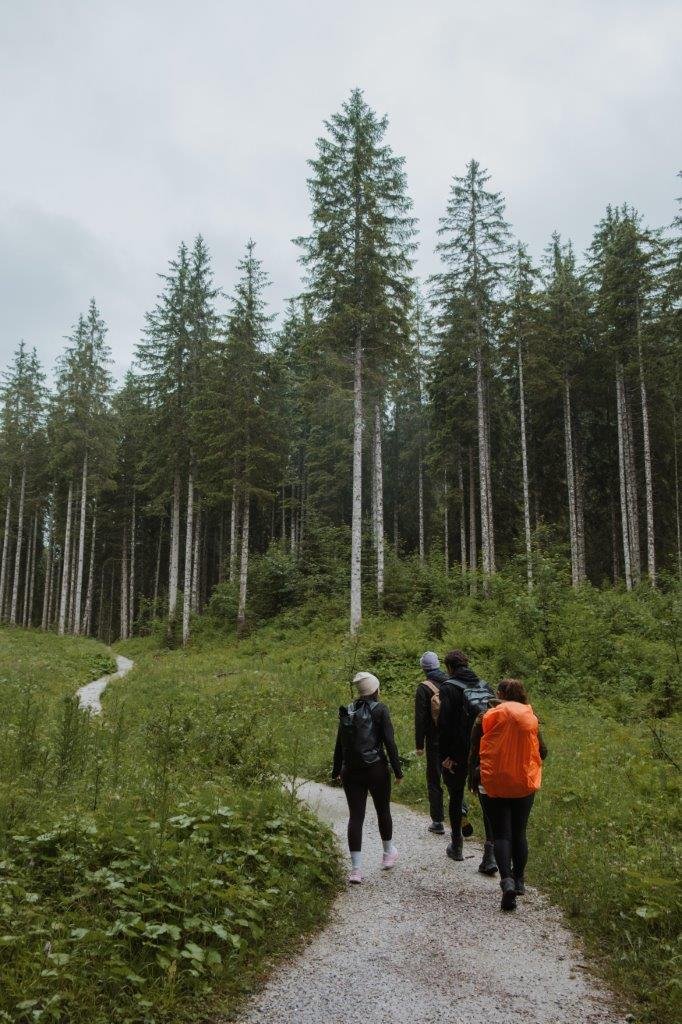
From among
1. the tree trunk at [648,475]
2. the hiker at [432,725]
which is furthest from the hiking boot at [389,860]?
the tree trunk at [648,475]

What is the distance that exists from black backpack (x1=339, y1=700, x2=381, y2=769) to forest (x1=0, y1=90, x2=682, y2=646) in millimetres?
15632

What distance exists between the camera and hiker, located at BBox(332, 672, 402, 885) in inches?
259

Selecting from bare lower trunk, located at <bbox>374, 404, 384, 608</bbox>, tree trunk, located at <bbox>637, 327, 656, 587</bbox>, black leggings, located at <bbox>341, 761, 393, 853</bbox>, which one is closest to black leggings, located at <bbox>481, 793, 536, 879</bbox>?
black leggings, located at <bbox>341, 761, 393, 853</bbox>

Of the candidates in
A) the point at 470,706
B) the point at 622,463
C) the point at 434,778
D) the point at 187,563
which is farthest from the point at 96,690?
the point at 622,463

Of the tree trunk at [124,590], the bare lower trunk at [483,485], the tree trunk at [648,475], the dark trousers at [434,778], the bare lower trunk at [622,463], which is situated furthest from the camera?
the tree trunk at [124,590]

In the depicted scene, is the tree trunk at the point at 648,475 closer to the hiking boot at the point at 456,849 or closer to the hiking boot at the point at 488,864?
the hiking boot at the point at 456,849

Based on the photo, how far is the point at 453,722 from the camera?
7340mm

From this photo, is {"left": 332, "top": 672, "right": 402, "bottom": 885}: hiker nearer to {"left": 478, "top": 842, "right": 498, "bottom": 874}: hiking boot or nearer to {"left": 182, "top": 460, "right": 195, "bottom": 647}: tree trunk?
{"left": 478, "top": 842, "right": 498, "bottom": 874}: hiking boot

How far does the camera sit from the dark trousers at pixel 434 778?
8.06 meters

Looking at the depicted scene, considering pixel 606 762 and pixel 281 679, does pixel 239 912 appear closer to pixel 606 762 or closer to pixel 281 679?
pixel 606 762

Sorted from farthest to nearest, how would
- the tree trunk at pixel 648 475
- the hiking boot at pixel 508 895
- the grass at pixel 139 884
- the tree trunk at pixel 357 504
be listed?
the tree trunk at pixel 648 475
the tree trunk at pixel 357 504
the hiking boot at pixel 508 895
the grass at pixel 139 884

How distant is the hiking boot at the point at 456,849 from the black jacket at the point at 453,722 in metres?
0.86

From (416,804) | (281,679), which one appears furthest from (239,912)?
(281,679)

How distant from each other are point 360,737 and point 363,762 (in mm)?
253
